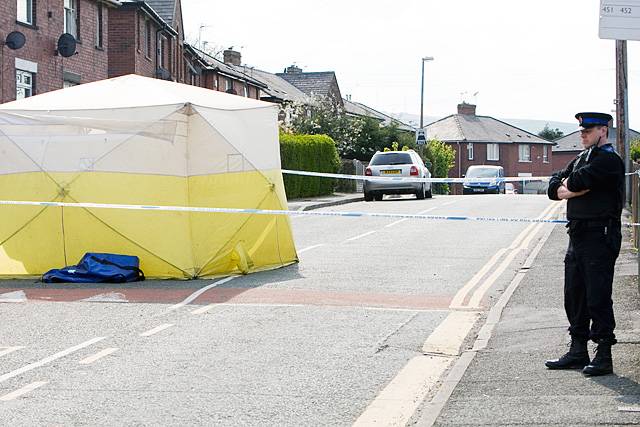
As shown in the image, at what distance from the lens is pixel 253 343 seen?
358 inches

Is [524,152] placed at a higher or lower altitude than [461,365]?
higher

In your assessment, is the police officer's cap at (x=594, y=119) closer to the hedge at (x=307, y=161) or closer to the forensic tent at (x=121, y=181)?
the forensic tent at (x=121, y=181)

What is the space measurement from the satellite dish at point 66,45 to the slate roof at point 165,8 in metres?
14.8

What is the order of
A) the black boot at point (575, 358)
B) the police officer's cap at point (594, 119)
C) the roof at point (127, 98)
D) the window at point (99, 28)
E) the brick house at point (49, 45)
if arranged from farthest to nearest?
the window at point (99, 28) < the brick house at point (49, 45) < the roof at point (127, 98) < the black boot at point (575, 358) < the police officer's cap at point (594, 119)

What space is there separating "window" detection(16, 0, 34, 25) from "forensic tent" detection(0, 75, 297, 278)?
49.7 feet

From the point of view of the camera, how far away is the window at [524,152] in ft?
305

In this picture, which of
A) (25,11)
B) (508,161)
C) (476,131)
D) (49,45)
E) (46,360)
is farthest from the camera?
(476,131)

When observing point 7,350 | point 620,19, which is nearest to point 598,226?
point 620,19

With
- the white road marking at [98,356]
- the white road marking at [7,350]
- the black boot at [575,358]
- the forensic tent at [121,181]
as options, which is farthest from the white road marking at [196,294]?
the black boot at [575,358]

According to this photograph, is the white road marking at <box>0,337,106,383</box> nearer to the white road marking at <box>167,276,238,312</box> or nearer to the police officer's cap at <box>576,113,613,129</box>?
the white road marking at <box>167,276,238,312</box>

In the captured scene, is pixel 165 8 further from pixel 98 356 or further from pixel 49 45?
pixel 98 356

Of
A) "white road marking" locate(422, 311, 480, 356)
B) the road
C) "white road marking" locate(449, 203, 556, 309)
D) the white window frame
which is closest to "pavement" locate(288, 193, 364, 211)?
the white window frame

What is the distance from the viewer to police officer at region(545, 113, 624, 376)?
7316mm

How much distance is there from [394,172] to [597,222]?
26515 mm
